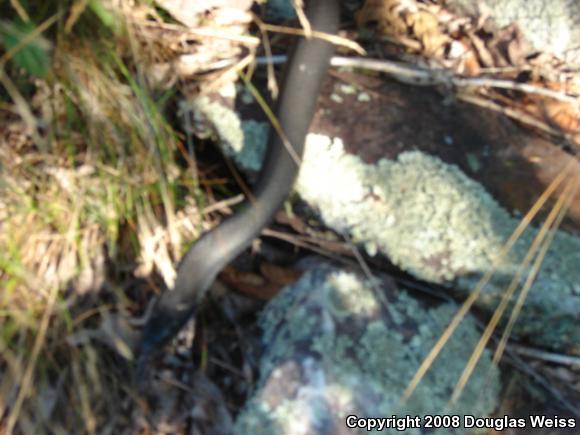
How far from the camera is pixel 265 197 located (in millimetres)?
2135

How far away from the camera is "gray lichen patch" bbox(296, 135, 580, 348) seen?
2.02m

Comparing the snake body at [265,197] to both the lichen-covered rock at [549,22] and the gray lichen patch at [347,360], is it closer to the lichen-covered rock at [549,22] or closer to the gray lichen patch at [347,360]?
the gray lichen patch at [347,360]

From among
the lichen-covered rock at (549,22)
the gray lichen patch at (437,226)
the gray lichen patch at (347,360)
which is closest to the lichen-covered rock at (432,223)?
the gray lichen patch at (437,226)

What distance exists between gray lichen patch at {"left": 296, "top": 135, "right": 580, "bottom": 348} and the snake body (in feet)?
0.35

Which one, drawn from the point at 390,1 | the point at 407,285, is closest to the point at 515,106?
the point at 390,1

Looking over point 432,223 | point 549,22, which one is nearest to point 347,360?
point 432,223

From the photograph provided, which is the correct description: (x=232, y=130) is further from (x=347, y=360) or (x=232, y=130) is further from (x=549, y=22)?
(x=549, y=22)

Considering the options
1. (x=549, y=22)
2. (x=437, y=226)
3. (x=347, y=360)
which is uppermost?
(x=549, y=22)

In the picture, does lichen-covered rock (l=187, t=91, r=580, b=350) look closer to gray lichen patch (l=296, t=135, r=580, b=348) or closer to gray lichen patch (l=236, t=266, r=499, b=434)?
gray lichen patch (l=296, t=135, r=580, b=348)

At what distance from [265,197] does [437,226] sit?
602 millimetres

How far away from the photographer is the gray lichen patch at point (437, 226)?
202cm

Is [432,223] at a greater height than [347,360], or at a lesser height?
greater

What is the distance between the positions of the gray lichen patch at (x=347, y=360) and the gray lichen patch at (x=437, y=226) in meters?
0.15

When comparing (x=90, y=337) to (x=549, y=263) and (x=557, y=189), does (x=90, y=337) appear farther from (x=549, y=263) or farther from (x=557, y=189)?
(x=557, y=189)
